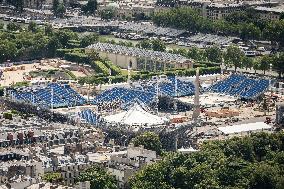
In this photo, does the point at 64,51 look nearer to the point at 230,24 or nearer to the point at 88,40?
the point at 88,40

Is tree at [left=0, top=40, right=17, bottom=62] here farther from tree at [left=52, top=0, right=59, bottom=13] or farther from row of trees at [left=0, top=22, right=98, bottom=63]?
tree at [left=52, top=0, right=59, bottom=13]

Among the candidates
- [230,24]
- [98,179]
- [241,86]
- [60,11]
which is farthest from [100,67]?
[98,179]

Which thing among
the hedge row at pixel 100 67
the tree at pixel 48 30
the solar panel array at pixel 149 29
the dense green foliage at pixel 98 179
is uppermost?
the dense green foliage at pixel 98 179

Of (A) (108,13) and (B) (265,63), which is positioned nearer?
(B) (265,63)

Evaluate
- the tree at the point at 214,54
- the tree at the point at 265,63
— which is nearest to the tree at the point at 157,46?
the tree at the point at 214,54

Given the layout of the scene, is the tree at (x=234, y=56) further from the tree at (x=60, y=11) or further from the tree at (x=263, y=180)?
the tree at (x=263, y=180)

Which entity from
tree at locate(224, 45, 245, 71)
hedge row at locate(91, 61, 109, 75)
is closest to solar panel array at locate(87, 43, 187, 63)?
hedge row at locate(91, 61, 109, 75)
